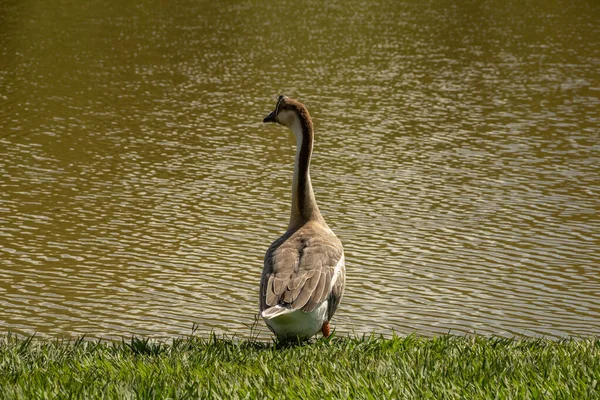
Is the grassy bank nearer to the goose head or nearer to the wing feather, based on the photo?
the wing feather

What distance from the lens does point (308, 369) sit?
6.01 m

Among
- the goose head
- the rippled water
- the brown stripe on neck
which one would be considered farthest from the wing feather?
the rippled water

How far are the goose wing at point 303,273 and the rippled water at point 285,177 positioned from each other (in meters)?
1.64

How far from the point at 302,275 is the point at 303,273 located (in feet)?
0.11

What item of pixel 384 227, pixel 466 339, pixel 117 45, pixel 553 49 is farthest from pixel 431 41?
pixel 466 339

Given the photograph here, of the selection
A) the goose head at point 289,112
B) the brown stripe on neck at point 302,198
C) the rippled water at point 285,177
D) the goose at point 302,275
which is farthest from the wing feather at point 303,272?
the rippled water at point 285,177

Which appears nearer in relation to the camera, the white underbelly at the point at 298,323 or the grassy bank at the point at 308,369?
the grassy bank at the point at 308,369

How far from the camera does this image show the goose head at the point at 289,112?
7918 mm

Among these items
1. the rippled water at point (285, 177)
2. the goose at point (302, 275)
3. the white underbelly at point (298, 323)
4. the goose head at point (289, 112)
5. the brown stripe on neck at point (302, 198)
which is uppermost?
the goose head at point (289, 112)

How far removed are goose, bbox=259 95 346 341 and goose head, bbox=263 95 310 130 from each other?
0.18 metres

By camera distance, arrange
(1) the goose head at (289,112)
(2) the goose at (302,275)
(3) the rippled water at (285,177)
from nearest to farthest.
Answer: (2) the goose at (302,275), (1) the goose head at (289,112), (3) the rippled water at (285,177)

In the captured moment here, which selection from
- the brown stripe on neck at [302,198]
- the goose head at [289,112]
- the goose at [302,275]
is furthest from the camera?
the goose head at [289,112]

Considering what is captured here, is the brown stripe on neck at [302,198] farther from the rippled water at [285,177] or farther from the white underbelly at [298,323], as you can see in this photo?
the rippled water at [285,177]

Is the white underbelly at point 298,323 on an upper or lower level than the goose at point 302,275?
lower
